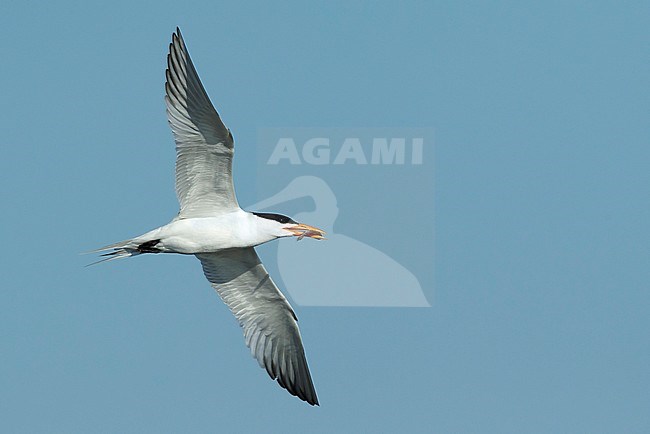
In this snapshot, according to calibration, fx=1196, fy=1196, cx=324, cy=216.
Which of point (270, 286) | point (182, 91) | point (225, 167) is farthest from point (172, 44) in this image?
point (270, 286)

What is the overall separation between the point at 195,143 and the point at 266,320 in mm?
3038

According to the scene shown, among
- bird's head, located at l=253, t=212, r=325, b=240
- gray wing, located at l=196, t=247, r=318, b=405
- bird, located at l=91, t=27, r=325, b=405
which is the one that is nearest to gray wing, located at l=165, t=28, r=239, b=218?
bird, located at l=91, t=27, r=325, b=405

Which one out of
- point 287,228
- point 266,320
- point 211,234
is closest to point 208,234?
point 211,234

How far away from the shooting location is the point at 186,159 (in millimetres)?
13750

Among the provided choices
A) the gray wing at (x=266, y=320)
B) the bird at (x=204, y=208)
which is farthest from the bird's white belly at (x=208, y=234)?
the gray wing at (x=266, y=320)

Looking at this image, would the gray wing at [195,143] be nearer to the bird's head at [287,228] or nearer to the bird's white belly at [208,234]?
the bird's white belly at [208,234]

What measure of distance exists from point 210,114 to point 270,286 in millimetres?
2843

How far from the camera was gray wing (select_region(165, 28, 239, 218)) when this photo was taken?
525 inches

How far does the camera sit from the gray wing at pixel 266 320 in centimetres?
1522

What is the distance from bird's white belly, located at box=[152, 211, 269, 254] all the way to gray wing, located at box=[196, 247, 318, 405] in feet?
4.05

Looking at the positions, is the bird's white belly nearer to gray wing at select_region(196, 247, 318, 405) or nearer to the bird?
the bird

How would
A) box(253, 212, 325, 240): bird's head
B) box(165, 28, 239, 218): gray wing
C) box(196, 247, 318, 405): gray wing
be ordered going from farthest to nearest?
box(196, 247, 318, 405): gray wing
box(253, 212, 325, 240): bird's head
box(165, 28, 239, 218): gray wing

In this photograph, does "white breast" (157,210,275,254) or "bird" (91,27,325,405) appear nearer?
"bird" (91,27,325,405)

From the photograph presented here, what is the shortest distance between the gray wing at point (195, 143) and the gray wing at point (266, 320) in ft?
4.31
